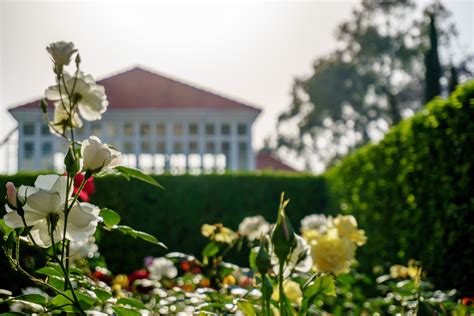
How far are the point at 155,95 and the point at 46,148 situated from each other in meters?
3.43

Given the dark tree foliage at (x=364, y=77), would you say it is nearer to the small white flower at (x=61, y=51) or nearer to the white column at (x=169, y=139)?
the white column at (x=169, y=139)

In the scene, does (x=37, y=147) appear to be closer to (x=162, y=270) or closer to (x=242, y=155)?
(x=242, y=155)

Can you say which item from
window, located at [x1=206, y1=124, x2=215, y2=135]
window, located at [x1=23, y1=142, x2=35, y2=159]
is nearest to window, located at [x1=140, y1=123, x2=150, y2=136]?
window, located at [x1=206, y1=124, x2=215, y2=135]

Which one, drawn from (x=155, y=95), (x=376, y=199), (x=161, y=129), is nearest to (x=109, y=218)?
(x=376, y=199)

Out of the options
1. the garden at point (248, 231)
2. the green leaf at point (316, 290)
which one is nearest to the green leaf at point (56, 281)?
the garden at point (248, 231)

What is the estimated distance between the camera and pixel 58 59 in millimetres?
1374

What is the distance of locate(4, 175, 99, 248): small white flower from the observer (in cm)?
115

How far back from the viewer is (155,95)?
1600 cm

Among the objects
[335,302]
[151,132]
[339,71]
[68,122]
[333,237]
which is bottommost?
[335,302]

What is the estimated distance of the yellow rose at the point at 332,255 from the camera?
1.62m

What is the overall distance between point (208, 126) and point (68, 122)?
49.6 ft

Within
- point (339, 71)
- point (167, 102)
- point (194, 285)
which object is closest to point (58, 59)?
point (194, 285)

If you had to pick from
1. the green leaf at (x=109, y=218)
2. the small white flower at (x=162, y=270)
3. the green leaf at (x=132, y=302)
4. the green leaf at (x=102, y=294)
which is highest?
the green leaf at (x=109, y=218)

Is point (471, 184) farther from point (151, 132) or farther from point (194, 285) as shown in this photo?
point (151, 132)
